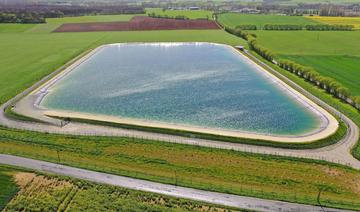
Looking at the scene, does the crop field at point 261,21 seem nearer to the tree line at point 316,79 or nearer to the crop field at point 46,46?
the crop field at point 46,46

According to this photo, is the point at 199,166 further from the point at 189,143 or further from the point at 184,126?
the point at 184,126

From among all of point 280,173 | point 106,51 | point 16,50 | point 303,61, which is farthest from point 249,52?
point 16,50

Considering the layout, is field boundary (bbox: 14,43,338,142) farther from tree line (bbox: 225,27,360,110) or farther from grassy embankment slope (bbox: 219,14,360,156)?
tree line (bbox: 225,27,360,110)

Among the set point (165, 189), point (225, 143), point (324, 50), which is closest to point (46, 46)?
point (225, 143)

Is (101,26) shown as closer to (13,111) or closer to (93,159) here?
(13,111)

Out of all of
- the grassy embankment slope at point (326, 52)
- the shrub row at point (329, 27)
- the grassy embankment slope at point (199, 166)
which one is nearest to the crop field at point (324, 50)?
the grassy embankment slope at point (326, 52)

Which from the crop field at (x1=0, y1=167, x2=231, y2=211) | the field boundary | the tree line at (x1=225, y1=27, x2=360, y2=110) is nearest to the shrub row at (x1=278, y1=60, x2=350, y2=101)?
the tree line at (x1=225, y1=27, x2=360, y2=110)
